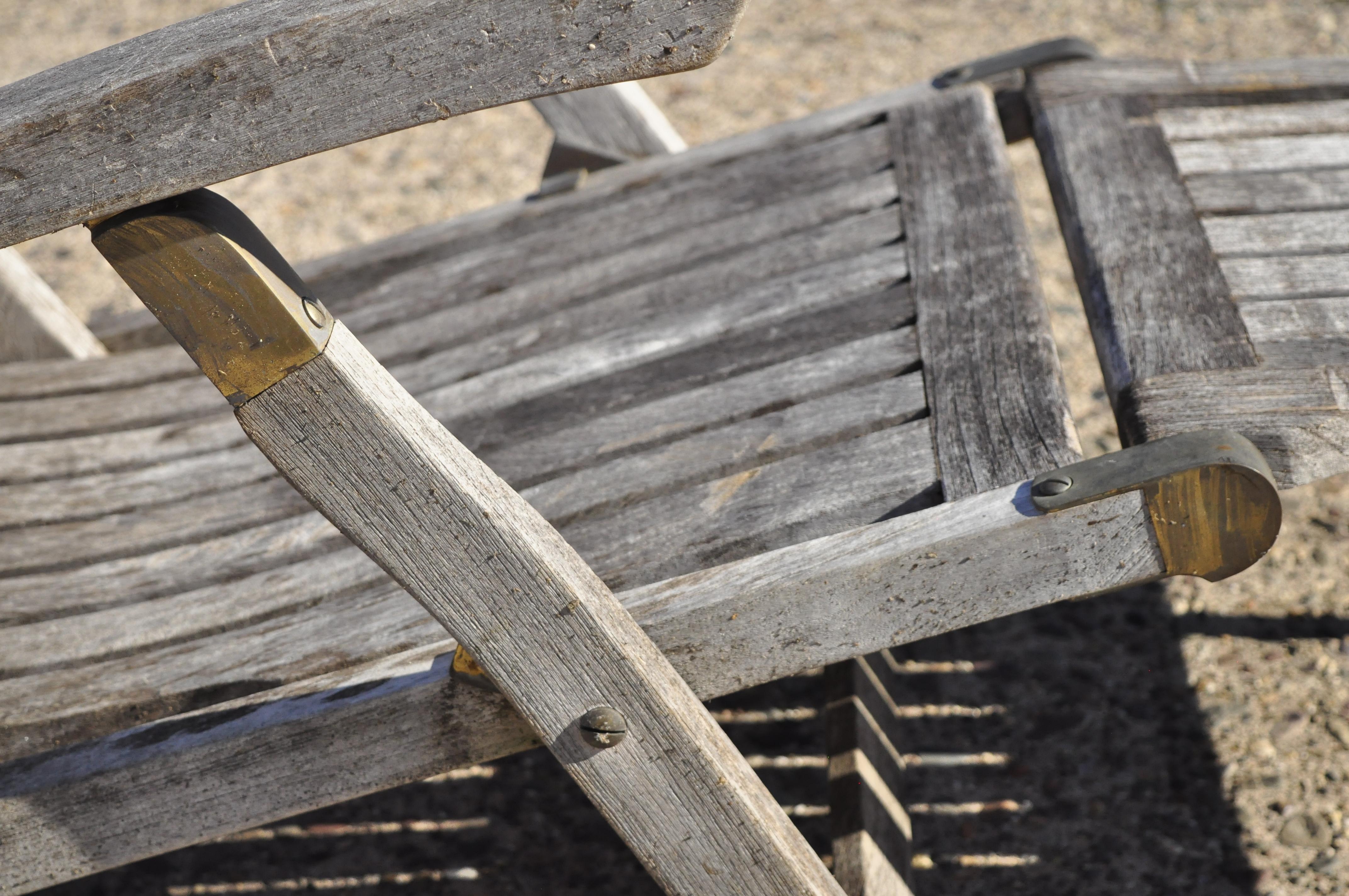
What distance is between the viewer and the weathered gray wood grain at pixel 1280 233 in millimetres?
1306

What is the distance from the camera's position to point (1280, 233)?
4.40 ft

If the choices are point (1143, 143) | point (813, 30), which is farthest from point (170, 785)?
point (813, 30)

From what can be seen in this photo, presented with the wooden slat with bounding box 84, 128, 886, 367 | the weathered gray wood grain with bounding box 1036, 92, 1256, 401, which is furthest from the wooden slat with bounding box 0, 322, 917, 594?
the wooden slat with bounding box 84, 128, 886, 367

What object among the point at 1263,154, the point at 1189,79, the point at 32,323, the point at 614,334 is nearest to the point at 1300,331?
the point at 1263,154

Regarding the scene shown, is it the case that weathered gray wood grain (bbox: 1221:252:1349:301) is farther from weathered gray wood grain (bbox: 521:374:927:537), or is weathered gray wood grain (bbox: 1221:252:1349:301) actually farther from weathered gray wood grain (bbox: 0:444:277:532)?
weathered gray wood grain (bbox: 0:444:277:532)

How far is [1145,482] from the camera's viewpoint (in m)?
0.91

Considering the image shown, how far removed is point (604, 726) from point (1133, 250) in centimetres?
90

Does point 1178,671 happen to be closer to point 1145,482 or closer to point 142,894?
point 1145,482

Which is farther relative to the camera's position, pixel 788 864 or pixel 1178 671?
pixel 1178 671

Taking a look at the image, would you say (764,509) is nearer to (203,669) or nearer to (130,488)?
(203,669)

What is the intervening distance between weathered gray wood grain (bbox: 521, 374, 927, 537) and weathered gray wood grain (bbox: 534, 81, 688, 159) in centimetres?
91

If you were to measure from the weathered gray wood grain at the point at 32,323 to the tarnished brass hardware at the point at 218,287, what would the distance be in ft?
3.98

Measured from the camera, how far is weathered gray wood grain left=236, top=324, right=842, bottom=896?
Answer: 82cm

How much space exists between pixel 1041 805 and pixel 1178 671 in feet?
1.16
